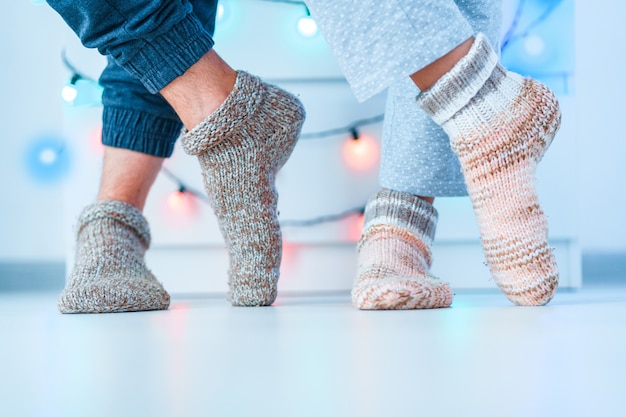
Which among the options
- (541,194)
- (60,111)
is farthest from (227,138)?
(60,111)

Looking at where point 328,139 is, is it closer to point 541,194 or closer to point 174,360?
point 541,194

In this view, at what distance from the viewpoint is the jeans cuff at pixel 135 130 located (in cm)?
95

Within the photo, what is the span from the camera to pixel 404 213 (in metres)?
0.90

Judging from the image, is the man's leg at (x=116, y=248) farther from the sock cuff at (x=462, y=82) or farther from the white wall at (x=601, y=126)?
the white wall at (x=601, y=126)

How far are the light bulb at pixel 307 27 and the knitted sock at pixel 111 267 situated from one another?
16.6 inches

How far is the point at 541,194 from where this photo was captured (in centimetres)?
117

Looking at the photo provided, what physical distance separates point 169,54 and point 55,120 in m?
0.98

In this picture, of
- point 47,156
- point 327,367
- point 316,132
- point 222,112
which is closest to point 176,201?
point 316,132

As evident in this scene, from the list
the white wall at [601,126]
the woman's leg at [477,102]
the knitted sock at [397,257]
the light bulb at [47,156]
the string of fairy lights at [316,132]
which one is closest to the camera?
the woman's leg at [477,102]

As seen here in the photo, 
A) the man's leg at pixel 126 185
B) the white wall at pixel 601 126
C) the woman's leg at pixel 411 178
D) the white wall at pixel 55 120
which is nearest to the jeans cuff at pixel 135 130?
the man's leg at pixel 126 185

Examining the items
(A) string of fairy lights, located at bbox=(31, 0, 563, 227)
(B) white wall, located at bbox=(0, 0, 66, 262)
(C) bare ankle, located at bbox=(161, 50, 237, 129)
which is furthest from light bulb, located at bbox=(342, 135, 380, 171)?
(B) white wall, located at bbox=(0, 0, 66, 262)

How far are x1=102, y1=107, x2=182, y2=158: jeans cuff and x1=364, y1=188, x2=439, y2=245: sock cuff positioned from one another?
11.5 inches

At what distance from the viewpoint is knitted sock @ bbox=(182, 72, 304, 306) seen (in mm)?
782

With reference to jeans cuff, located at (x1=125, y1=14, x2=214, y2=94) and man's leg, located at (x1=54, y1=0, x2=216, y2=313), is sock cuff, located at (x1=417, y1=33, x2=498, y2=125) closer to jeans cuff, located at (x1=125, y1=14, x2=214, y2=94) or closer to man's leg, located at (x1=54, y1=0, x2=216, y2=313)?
jeans cuff, located at (x1=125, y1=14, x2=214, y2=94)
